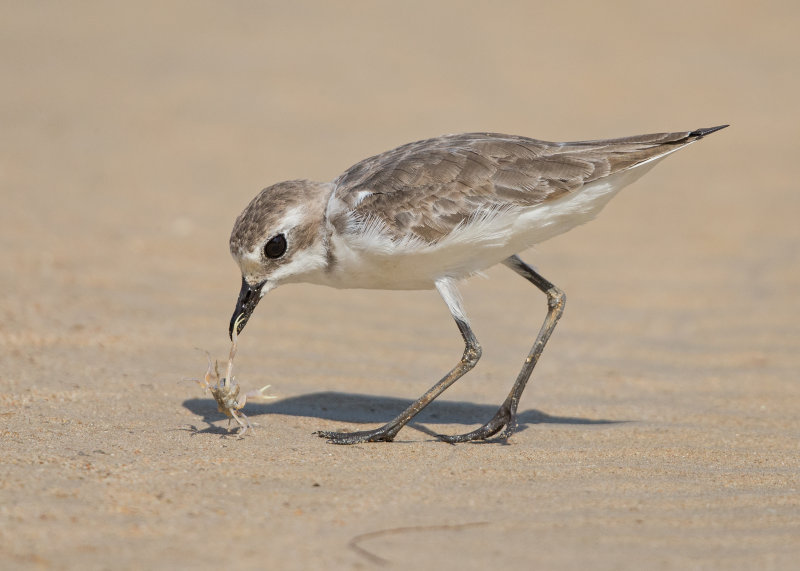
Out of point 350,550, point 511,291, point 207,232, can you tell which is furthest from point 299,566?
point 207,232

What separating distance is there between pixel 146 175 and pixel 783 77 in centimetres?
1095

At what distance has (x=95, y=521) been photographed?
3906mm

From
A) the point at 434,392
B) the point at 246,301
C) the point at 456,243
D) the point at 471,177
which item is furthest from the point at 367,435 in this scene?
the point at 471,177

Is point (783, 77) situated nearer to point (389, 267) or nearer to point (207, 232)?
point (207, 232)

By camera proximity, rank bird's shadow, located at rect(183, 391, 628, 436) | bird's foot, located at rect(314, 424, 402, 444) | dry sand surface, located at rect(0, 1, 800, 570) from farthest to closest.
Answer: bird's shadow, located at rect(183, 391, 628, 436), bird's foot, located at rect(314, 424, 402, 444), dry sand surface, located at rect(0, 1, 800, 570)

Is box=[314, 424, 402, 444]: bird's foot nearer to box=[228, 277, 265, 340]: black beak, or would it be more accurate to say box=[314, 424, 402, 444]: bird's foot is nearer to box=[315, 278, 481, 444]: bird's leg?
box=[315, 278, 481, 444]: bird's leg

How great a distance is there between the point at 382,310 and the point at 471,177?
3875 millimetres

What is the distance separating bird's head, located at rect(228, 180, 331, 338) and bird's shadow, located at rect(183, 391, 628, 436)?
73 centimetres

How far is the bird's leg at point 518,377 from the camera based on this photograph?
582 cm

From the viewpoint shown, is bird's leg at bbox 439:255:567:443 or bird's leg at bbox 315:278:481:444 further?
bird's leg at bbox 439:255:567:443

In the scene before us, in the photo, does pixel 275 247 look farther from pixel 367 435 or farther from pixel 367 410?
pixel 367 410

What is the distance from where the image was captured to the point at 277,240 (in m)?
5.83

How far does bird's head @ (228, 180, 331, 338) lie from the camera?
5812 mm

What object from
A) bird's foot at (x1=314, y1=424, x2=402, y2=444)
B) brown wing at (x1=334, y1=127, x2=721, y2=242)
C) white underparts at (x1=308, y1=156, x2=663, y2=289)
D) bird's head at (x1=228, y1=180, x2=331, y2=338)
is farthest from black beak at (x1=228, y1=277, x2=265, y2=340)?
bird's foot at (x1=314, y1=424, x2=402, y2=444)
